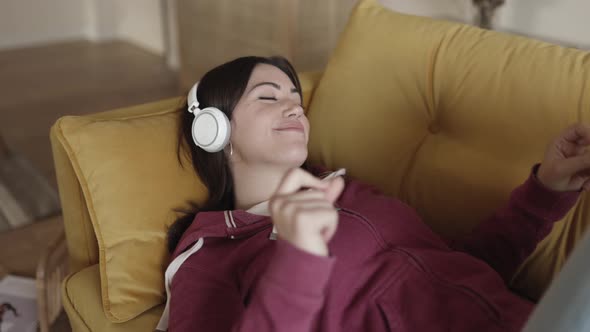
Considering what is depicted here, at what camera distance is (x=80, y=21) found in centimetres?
443

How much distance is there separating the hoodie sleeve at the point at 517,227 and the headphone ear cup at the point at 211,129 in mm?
503

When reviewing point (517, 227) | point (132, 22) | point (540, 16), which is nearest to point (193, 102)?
point (517, 227)

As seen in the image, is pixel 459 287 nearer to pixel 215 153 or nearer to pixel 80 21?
pixel 215 153

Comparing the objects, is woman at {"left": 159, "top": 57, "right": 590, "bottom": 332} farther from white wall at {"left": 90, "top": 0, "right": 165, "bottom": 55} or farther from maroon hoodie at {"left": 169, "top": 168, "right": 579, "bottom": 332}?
white wall at {"left": 90, "top": 0, "right": 165, "bottom": 55}

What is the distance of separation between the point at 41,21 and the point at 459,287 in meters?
4.01

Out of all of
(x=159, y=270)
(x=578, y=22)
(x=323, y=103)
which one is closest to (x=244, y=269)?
(x=159, y=270)

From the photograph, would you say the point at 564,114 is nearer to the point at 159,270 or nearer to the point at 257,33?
the point at 159,270

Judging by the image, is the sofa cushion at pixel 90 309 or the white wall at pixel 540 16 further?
the white wall at pixel 540 16

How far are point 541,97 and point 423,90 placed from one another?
0.87ft

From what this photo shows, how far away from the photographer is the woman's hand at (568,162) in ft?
3.36

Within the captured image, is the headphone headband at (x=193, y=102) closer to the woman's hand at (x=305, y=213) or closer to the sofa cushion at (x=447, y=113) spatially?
the sofa cushion at (x=447, y=113)

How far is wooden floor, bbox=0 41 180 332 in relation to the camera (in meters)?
2.98

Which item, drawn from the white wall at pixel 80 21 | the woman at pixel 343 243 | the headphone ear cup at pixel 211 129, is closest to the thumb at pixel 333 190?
the woman at pixel 343 243

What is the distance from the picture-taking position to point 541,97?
45.4 inches
